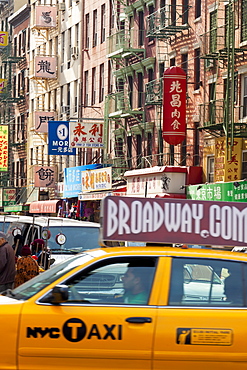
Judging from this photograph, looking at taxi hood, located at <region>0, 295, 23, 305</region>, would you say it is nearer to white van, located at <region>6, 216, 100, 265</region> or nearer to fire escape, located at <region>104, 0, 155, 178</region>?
white van, located at <region>6, 216, 100, 265</region>

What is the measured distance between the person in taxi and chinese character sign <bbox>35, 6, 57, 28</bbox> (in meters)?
51.8

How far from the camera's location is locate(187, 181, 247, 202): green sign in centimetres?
3042

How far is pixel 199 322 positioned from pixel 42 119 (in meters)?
49.0

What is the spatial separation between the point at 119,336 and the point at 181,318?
56cm

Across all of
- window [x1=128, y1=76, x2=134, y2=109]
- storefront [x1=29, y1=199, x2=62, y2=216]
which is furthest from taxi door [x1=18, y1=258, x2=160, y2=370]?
storefront [x1=29, y1=199, x2=62, y2=216]

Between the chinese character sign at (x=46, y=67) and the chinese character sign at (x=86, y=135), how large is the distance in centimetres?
1623

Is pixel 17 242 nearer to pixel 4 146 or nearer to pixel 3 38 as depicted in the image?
pixel 4 146

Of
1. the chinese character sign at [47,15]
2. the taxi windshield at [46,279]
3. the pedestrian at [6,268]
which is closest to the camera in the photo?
the taxi windshield at [46,279]

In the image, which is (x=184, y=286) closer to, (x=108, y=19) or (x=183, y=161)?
(x=183, y=161)

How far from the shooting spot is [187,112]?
123 feet

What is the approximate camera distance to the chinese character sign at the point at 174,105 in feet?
116

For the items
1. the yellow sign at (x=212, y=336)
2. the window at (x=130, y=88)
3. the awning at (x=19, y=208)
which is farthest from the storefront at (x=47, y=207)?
the yellow sign at (x=212, y=336)

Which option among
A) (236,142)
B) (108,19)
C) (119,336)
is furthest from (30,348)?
(108,19)

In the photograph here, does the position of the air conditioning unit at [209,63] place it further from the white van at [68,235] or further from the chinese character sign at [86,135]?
the white van at [68,235]
